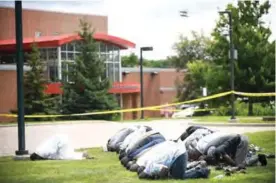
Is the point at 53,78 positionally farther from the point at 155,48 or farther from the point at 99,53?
the point at 155,48

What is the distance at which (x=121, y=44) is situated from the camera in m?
4.77

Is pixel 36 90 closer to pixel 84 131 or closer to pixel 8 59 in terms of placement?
pixel 8 59

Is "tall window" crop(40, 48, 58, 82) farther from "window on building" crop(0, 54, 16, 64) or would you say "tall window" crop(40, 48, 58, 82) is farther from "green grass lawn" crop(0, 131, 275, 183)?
"green grass lawn" crop(0, 131, 275, 183)

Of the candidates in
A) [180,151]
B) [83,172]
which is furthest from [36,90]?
[180,151]

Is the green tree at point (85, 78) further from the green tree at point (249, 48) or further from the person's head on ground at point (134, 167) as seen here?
the green tree at point (249, 48)

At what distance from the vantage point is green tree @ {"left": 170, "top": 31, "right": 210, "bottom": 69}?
4832mm

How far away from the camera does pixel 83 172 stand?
4.45 meters

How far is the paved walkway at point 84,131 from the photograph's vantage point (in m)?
4.68

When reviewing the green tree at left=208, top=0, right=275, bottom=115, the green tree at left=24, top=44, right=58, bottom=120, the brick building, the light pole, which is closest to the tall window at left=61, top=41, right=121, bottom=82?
the brick building

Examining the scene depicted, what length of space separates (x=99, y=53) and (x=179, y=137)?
2.76ft

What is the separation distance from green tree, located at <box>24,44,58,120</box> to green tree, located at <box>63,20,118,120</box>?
0.36 ft

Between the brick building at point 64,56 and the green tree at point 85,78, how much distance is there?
43 mm

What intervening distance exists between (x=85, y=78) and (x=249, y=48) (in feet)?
3.87

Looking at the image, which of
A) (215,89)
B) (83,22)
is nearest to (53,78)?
(83,22)
